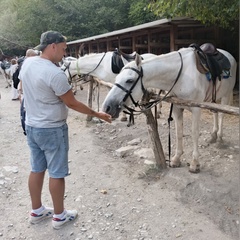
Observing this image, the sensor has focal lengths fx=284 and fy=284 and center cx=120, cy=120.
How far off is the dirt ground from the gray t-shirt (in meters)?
1.21

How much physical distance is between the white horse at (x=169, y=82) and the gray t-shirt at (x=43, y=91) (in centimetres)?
86

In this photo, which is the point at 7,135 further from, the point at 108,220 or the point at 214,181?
the point at 214,181

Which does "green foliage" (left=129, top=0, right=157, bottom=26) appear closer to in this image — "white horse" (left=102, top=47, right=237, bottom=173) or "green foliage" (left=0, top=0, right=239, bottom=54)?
"green foliage" (left=0, top=0, right=239, bottom=54)

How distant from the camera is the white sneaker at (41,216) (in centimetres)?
313

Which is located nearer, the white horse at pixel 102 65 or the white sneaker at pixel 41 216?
the white sneaker at pixel 41 216

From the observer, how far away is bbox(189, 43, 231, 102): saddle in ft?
12.8

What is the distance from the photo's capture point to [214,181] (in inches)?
149

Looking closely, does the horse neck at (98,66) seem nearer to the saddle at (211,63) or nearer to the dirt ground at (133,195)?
the dirt ground at (133,195)

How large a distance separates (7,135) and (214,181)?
5009mm

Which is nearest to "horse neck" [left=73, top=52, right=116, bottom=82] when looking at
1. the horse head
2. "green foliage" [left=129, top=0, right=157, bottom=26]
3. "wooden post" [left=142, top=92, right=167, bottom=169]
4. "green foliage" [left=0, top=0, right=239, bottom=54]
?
"wooden post" [left=142, top=92, right=167, bottom=169]

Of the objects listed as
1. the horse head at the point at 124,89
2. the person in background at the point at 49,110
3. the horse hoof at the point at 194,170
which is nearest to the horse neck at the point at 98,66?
the horse head at the point at 124,89

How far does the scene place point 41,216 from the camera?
124 inches

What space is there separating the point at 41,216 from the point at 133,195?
1.17m

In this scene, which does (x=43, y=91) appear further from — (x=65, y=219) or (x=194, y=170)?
(x=194, y=170)
